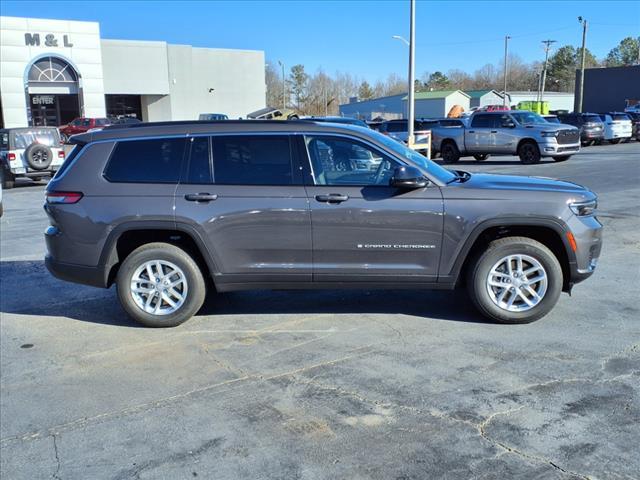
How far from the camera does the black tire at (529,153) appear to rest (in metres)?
22.1

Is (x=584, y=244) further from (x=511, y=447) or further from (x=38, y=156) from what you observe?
(x=38, y=156)

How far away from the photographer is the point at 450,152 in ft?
80.0

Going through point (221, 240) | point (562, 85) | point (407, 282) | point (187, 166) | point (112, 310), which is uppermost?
point (562, 85)

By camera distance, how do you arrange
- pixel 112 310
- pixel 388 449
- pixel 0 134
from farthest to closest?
1. pixel 0 134
2. pixel 112 310
3. pixel 388 449

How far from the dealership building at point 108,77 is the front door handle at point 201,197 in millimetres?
40091

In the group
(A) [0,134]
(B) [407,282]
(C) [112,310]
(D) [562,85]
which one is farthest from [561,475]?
(D) [562,85]

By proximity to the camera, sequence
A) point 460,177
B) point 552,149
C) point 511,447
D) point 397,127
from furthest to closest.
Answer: point 397,127
point 552,149
point 460,177
point 511,447

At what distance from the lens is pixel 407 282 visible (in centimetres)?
547

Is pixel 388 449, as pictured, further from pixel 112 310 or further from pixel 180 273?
pixel 112 310

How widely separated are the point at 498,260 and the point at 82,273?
12.3ft

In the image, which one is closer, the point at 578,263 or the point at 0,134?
the point at 578,263

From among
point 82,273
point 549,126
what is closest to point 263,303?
point 82,273

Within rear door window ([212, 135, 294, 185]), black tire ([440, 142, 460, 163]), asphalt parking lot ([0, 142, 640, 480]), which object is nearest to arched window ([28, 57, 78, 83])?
black tire ([440, 142, 460, 163])

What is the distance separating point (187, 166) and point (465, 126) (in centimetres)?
1987
